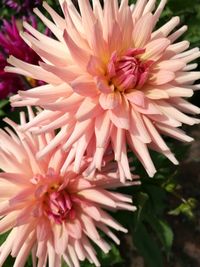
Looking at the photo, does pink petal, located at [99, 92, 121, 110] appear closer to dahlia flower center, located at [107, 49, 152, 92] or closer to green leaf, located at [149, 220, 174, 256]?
dahlia flower center, located at [107, 49, 152, 92]

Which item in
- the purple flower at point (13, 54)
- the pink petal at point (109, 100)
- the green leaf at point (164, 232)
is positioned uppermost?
the purple flower at point (13, 54)

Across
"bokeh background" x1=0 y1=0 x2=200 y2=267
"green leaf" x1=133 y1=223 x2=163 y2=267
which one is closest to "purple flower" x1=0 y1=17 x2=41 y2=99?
"bokeh background" x1=0 y1=0 x2=200 y2=267

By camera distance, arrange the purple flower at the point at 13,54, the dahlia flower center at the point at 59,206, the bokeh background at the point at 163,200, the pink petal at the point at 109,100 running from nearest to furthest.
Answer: the pink petal at the point at 109,100, the dahlia flower center at the point at 59,206, the purple flower at the point at 13,54, the bokeh background at the point at 163,200

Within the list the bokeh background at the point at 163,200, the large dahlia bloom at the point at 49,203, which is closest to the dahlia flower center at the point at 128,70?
the large dahlia bloom at the point at 49,203

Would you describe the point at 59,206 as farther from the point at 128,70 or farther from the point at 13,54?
the point at 13,54

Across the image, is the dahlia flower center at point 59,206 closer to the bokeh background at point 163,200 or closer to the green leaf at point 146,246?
the bokeh background at point 163,200


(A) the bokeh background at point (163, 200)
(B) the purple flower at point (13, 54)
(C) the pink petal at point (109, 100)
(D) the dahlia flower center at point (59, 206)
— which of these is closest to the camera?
(C) the pink petal at point (109, 100)

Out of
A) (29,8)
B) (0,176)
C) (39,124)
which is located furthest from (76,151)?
(29,8)
